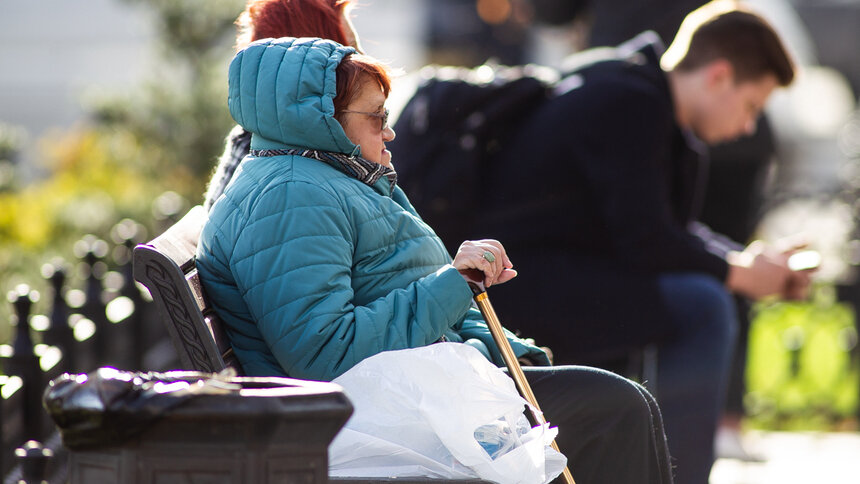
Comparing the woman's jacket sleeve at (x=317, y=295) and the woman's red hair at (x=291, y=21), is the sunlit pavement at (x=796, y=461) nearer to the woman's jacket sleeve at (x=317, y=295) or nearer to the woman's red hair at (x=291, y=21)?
the woman's red hair at (x=291, y=21)

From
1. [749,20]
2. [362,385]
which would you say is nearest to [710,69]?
[749,20]

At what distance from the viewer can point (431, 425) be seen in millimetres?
2402

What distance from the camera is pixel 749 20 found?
4.71 meters

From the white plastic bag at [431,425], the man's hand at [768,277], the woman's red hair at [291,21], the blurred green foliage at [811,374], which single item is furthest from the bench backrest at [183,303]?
the blurred green foliage at [811,374]

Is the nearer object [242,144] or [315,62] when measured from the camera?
[315,62]

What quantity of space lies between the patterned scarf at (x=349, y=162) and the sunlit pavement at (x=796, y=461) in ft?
11.9

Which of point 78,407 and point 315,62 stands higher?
point 315,62

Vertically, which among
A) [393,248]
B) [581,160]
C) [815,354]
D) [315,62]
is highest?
[315,62]

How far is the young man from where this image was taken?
168 inches

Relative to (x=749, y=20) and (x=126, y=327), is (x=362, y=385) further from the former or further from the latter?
(x=126, y=327)

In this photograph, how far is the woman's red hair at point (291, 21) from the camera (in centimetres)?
336

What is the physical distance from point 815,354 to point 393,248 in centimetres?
546

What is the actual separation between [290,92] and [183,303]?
499 mm

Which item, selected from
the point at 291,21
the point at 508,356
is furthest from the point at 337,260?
the point at 291,21
